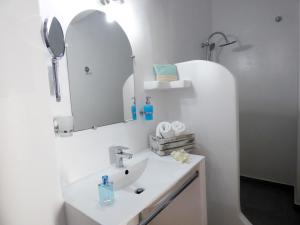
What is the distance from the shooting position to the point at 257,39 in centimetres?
240

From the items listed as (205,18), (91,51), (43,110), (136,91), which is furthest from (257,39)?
(43,110)

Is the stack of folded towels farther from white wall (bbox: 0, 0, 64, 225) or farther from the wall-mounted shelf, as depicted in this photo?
white wall (bbox: 0, 0, 64, 225)

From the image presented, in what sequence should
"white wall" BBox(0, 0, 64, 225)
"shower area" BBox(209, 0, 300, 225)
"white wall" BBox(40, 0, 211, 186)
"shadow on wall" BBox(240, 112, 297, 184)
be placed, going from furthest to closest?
"shadow on wall" BBox(240, 112, 297, 184), "shower area" BBox(209, 0, 300, 225), "white wall" BBox(40, 0, 211, 186), "white wall" BBox(0, 0, 64, 225)

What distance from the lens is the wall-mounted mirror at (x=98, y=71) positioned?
3.58 feet

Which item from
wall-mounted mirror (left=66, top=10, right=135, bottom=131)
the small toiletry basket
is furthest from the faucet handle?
the small toiletry basket

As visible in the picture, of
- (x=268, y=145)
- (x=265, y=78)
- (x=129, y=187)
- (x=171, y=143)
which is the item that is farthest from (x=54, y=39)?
(x=268, y=145)

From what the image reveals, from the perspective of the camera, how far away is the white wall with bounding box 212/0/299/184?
2248 millimetres

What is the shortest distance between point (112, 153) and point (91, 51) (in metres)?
0.64

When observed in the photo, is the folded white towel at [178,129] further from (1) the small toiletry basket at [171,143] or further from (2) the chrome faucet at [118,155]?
(2) the chrome faucet at [118,155]

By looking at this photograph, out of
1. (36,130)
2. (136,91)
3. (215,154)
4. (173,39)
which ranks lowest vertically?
(215,154)

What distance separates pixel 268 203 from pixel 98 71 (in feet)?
7.24

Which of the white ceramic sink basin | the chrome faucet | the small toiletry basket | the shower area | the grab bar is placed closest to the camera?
the white ceramic sink basin

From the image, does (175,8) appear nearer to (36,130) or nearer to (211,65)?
(211,65)

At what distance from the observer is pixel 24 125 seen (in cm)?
68
